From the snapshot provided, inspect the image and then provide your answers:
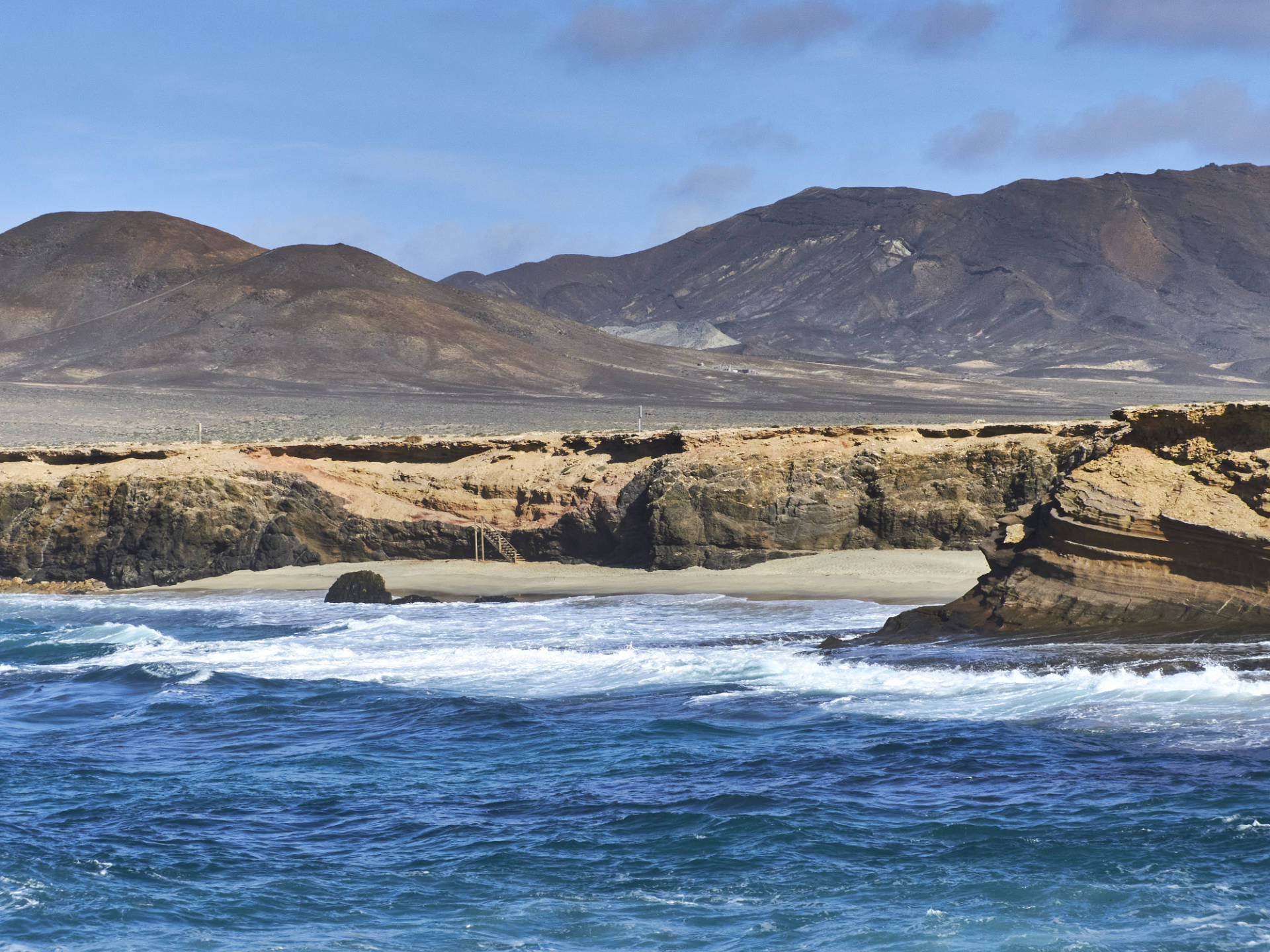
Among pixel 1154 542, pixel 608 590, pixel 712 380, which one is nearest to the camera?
pixel 1154 542

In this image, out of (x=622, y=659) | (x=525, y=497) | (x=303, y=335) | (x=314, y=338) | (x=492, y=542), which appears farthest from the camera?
(x=303, y=335)

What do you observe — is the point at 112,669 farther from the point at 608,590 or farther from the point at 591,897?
the point at 591,897

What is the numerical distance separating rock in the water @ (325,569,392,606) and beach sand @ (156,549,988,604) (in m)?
0.96

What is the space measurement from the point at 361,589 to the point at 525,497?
216 inches

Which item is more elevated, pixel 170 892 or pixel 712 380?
pixel 712 380

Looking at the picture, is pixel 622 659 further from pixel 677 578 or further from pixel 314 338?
pixel 314 338

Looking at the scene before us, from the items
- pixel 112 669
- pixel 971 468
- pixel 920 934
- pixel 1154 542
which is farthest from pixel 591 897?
pixel 971 468

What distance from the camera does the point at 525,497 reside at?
3022cm

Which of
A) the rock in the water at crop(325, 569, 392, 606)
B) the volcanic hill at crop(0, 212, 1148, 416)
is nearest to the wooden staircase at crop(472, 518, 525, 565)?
the rock in the water at crop(325, 569, 392, 606)

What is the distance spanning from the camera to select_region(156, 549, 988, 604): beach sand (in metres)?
23.4

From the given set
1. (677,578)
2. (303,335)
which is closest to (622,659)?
(677,578)

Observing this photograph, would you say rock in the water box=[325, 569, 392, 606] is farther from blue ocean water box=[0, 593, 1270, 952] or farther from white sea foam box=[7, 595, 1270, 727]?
blue ocean water box=[0, 593, 1270, 952]

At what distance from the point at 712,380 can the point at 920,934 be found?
124 meters

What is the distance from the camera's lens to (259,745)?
14000 mm
